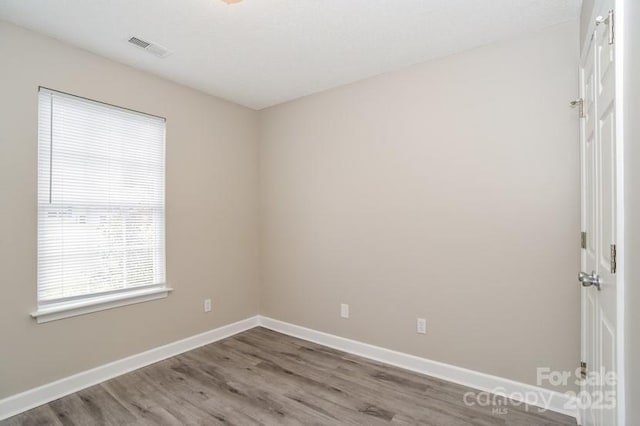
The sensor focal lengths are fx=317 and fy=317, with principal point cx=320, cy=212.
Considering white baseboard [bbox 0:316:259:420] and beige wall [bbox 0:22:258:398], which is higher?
beige wall [bbox 0:22:258:398]

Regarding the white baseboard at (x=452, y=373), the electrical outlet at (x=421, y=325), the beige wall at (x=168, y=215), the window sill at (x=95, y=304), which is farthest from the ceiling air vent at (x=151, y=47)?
the electrical outlet at (x=421, y=325)

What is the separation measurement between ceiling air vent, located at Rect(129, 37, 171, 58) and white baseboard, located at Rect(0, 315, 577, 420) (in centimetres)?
257

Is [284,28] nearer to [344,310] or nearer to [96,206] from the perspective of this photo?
[96,206]

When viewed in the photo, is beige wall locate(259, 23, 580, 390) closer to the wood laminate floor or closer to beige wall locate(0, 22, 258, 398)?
the wood laminate floor

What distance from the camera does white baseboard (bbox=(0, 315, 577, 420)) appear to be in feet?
7.12

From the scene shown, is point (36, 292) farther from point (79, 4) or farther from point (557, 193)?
point (557, 193)

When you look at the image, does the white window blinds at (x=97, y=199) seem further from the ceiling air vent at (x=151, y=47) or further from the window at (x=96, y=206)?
the ceiling air vent at (x=151, y=47)

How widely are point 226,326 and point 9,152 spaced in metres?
2.45

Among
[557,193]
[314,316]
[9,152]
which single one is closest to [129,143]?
[9,152]

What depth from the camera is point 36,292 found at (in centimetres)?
229

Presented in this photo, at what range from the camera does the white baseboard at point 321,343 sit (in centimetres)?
217

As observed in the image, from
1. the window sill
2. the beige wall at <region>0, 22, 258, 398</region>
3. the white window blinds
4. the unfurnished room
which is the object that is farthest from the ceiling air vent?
the window sill

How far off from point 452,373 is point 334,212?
5.77 feet

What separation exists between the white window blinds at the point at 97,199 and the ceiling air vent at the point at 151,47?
23.4 inches
